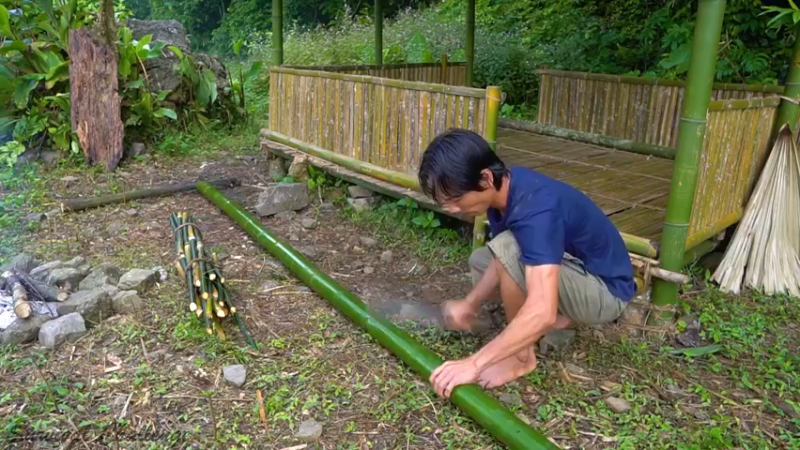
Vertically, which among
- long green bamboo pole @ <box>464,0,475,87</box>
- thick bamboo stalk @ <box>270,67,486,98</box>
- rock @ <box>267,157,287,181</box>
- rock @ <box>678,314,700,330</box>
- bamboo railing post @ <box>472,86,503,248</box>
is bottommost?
rock @ <box>678,314,700,330</box>

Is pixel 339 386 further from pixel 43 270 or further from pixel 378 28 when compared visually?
pixel 378 28

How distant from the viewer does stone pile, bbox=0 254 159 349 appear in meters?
3.20

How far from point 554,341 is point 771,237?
1764mm

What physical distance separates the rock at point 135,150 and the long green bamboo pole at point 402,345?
269cm

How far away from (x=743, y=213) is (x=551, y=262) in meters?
2.48

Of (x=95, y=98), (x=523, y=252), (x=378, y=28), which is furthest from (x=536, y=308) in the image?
(x=378, y=28)

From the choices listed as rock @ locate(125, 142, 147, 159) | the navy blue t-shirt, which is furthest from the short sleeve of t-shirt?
rock @ locate(125, 142, 147, 159)

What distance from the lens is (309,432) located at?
258cm

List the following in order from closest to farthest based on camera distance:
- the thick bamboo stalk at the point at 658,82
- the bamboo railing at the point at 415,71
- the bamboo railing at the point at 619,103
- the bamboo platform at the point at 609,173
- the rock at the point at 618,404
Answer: the rock at the point at 618,404, the bamboo platform at the point at 609,173, the thick bamboo stalk at the point at 658,82, the bamboo railing at the point at 619,103, the bamboo railing at the point at 415,71

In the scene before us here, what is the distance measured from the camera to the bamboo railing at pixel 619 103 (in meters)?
5.44

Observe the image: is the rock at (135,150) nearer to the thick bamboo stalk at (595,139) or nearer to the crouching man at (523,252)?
the thick bamboo stalk at (595,139)

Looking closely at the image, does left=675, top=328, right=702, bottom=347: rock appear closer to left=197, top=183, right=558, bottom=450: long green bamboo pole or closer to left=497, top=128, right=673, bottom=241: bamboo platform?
left=497, top=128, right=673, bottom=241: bamboo platform

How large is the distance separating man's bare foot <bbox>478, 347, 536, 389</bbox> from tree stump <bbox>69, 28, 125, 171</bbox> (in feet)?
16.6

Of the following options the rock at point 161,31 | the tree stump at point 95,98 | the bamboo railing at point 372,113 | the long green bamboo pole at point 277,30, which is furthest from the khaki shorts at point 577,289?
the rock at point 161,31
